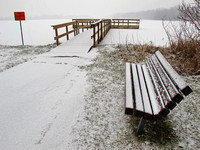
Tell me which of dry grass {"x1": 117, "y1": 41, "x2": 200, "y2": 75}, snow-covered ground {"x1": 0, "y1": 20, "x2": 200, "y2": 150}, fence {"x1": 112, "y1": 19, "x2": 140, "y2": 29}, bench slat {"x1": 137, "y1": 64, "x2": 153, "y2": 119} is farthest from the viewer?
fence {"x1": 112, "y1": 19, "x2": 140, "y2": 29}

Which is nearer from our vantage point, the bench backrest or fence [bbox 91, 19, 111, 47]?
the bench backrest

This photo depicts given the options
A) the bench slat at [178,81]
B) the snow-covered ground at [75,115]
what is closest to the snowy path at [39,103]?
the snow-covered ground at [75,115]

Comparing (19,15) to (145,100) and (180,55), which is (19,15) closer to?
(180,55)

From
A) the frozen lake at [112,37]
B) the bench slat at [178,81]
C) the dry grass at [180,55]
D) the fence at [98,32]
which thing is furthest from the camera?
the frozen lake at [112,37]

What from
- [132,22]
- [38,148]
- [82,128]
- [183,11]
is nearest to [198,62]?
[183,11]

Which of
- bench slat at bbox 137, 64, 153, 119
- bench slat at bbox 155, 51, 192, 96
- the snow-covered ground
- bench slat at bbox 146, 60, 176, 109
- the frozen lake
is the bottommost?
the snow-covered ground

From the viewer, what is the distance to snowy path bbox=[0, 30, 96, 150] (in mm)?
1911

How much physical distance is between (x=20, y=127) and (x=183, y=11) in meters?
5.38

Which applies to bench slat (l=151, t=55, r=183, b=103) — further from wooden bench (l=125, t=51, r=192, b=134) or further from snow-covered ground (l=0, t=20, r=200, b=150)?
snow-covered ground (l=0, t=20, r=200, b=150)

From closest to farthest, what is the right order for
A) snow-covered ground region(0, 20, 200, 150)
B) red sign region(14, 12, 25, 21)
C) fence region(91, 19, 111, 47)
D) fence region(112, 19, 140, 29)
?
snow-covered ground region(0, 20, 200, 150)
fence region(91, 19, 111, 47)
red sign region(14, 12, 25, 21)
fence region(112, 19, 140, 29)

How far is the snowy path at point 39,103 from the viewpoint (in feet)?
6.27

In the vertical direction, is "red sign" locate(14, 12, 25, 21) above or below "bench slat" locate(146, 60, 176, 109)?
above

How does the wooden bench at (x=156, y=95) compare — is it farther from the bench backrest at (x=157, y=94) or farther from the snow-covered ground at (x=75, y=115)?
the snow-covered ground at (x=75, y=115)

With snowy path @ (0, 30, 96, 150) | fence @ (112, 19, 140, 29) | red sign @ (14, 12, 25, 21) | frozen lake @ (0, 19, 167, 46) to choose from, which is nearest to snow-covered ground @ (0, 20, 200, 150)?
snowy path @ (0, 30, 96, 150)
